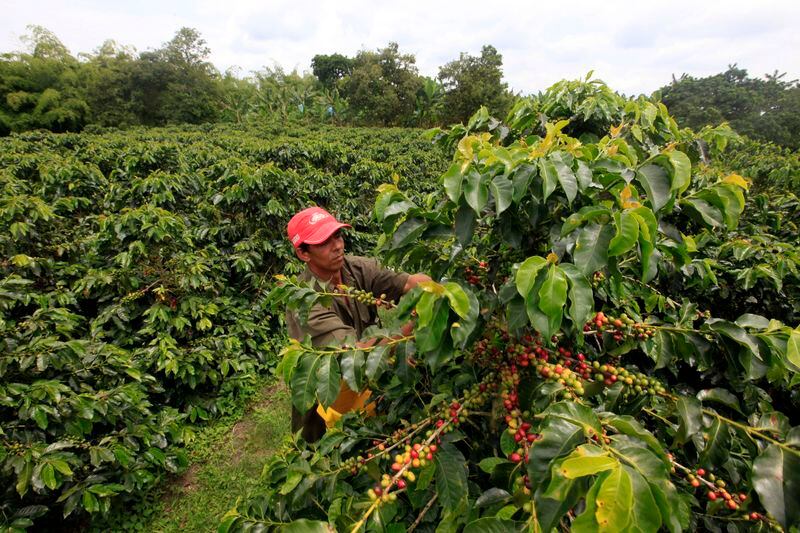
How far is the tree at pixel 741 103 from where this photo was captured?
25641mm

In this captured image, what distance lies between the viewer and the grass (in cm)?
286

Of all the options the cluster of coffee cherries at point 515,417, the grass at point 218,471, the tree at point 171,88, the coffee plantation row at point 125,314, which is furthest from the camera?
the tree at point 171,88

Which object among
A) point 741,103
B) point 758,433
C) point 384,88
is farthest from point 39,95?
point 741,103

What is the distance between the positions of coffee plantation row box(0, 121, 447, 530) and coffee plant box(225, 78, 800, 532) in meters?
1.42

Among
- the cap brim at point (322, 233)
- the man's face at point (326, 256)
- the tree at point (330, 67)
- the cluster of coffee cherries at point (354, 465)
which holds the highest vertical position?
the tree at point (330, 67)

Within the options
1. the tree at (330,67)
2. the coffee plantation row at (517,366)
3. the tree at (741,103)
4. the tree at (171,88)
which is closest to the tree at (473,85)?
the tree at (741,103)

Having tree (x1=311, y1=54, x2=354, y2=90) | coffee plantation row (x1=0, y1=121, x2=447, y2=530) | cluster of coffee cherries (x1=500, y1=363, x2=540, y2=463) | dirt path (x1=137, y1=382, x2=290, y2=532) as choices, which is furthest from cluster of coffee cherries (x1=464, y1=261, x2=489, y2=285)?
tree (x1=311, y1=54, x2=354, y2=90)

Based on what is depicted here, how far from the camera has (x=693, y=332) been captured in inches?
42.4

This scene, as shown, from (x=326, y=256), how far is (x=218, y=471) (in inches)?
95.0

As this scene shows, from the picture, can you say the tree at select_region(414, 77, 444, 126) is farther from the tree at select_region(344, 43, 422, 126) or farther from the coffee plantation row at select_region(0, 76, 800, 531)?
the coffee plantation row at select_region(0, 76, 800, 531)

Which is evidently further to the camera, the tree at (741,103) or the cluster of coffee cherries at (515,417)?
the tree at (741,103)

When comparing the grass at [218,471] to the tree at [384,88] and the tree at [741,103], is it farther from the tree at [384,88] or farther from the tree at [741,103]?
the tree at [741,103]

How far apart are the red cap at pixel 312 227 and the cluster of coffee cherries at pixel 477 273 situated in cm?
91

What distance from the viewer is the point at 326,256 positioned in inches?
85.6
